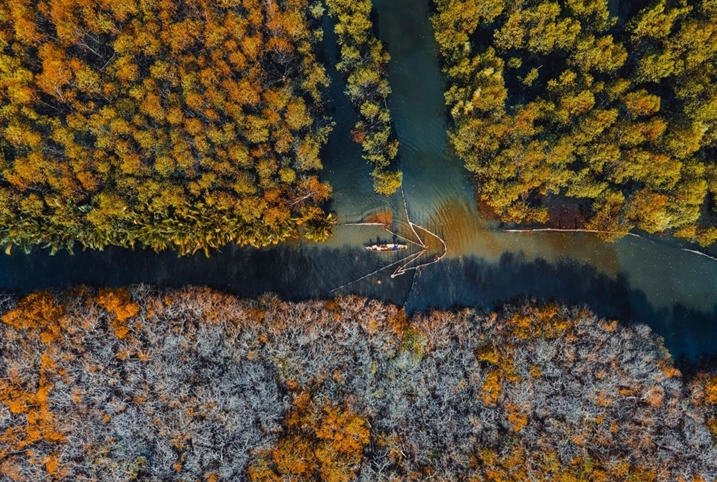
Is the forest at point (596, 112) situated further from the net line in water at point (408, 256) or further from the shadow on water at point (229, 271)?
the shadow on water at point (229, 271)

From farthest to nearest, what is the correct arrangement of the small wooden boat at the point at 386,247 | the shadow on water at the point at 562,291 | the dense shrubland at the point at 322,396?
the shadow on water at the point at 562,291
the small wooden boat at the point at 386,247
the dense shrubland at the point at 322,396

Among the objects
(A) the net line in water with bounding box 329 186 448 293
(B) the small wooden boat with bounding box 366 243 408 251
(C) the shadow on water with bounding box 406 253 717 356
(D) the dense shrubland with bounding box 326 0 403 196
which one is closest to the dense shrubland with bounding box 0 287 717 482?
(C) the shadow on water with bounding box 406 253 717 356

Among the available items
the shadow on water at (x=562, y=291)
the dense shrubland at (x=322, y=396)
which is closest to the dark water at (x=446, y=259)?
the shadow on water at (x=562, y=291)

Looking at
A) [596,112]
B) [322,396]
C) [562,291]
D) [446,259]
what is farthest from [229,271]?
[596,112]

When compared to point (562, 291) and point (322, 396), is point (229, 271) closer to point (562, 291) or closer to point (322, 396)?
point (322, 396)

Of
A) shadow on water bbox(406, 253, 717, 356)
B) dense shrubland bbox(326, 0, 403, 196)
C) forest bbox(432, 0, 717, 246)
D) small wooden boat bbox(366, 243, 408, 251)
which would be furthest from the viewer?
shadow on water bbox(406, 253, 717, 356)

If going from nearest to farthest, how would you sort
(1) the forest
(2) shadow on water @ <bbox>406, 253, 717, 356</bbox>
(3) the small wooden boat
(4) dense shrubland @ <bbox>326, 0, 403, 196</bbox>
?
(1) the forest, (4) dense shrubland @ <bbox>326, 0, 403, 196</bbox>, (3) the small wooden boat, (2) shadow on water @ <bbox>406, 253, 717, 356</bbox>

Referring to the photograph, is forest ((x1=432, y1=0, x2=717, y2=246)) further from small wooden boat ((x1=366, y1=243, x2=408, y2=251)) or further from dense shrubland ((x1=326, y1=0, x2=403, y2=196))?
small wooden boat ((x1=366, y1=243, x2=408, y2=251))
